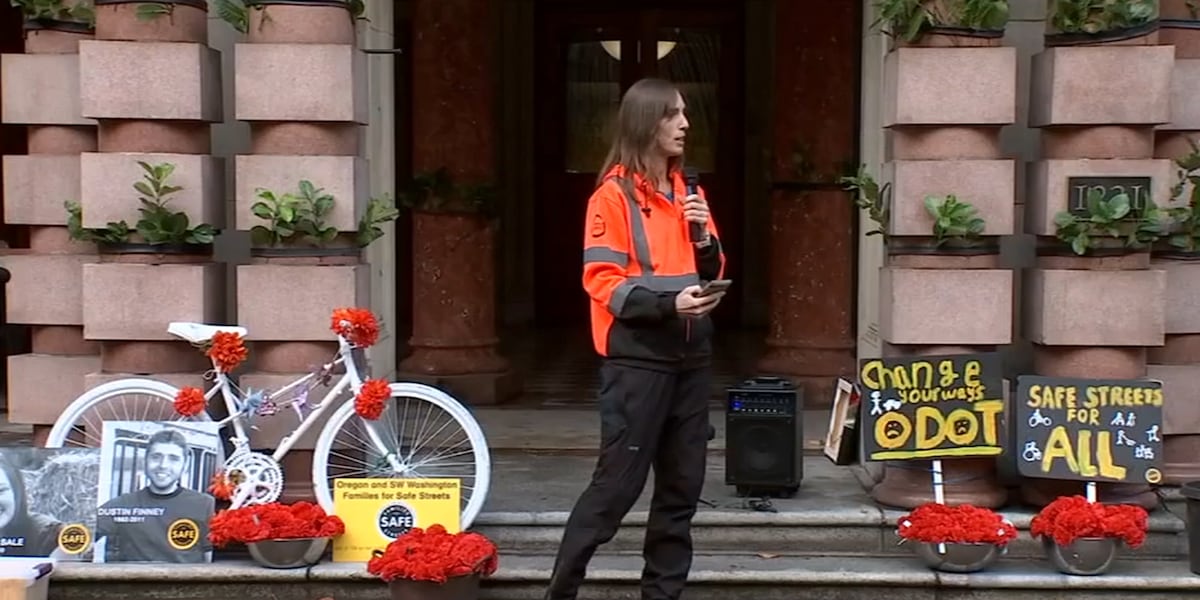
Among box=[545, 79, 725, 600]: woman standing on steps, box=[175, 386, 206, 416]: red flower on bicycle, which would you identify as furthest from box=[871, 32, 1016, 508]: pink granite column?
box=[175, 386, 206, 416]: red flower on bicycle

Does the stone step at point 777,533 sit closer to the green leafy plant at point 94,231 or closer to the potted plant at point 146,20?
the green leafy plant at point 94,231

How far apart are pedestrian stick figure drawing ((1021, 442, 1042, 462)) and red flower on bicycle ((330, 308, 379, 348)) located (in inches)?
120

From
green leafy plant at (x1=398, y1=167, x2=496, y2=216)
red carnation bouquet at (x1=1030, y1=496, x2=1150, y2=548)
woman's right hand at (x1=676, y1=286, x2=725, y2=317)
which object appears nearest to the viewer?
woman's right hand at (x1=676, y1=286, x2=725, y2=317)

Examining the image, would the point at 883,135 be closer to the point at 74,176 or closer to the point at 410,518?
the point at 410,518

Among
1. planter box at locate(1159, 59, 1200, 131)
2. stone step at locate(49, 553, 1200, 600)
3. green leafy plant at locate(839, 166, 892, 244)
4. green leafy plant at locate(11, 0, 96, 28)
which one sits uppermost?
green leafy plant at locate(11, 0, 96, 28)

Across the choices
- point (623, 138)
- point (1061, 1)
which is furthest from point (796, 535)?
point (1061, 1)

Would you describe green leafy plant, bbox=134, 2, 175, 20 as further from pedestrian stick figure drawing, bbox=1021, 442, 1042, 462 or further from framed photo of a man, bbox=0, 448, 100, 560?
pedestrian stick figure drawing, bbox=1021, 442, 1042, 462

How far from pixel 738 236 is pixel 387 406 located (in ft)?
26.4

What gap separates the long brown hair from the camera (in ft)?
15.2

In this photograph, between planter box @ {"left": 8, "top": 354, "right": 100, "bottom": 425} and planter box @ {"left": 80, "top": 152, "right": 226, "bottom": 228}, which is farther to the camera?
planter box @ {"left": 8, "top": 354, "right": 100, "bottom": 425}

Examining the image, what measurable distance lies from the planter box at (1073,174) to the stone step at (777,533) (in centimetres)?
144

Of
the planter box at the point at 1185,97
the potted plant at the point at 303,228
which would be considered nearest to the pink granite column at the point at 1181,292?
the planter box at the point at 1185,97

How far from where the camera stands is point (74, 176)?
20.5 ft

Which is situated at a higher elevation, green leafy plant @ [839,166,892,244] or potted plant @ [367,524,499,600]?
green leafy plant @ [839,166,892,244]
